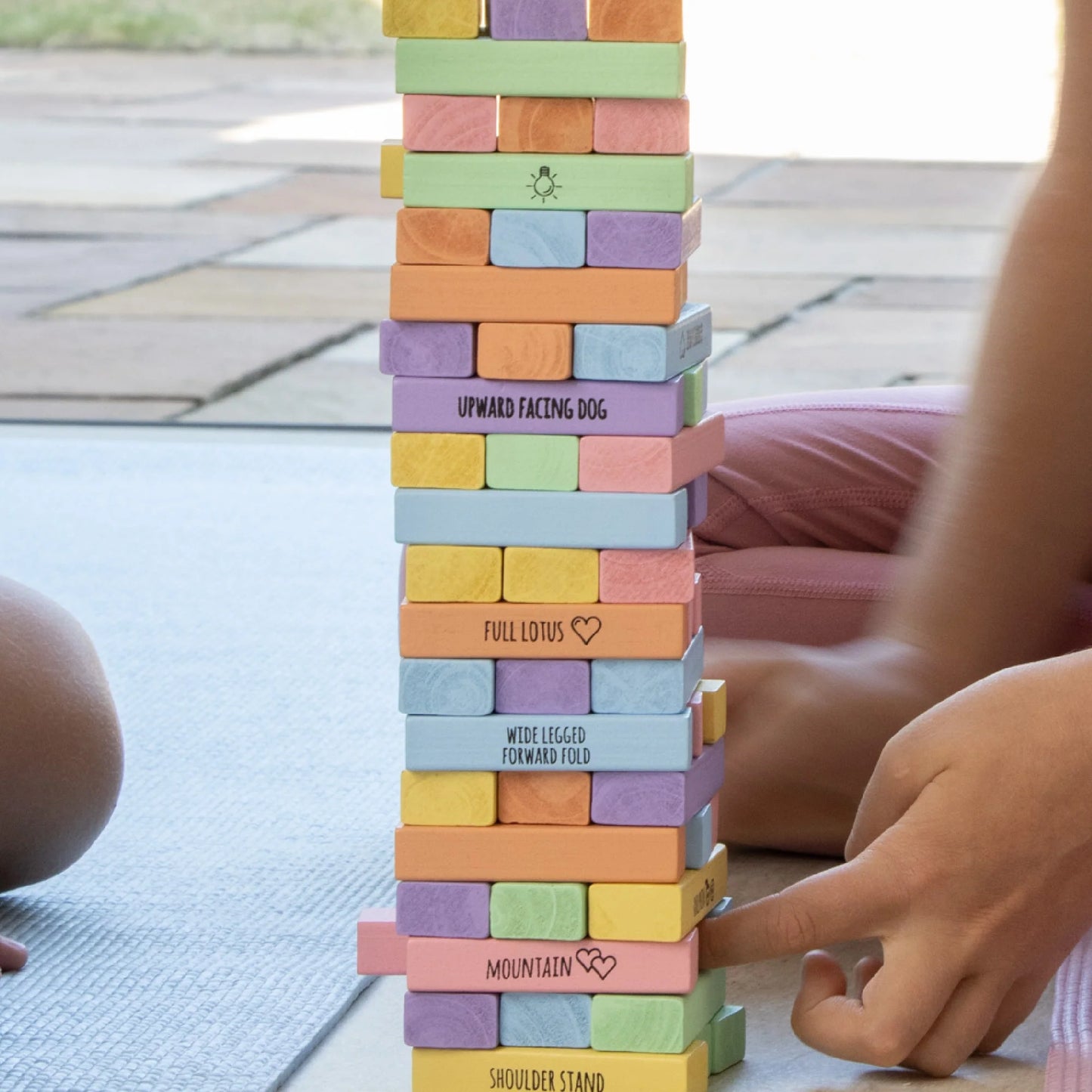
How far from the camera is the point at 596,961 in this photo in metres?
0.85

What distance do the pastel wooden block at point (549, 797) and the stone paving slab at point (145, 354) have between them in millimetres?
2107

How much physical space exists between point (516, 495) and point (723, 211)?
391 centimetres

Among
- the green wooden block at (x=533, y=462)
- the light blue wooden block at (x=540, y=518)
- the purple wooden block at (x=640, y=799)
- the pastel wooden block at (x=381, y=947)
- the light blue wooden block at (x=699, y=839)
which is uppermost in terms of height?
the green wooden block at (x=533, y=462)

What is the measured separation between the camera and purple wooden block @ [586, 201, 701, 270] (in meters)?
A: 0.79

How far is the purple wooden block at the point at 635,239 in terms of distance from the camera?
0.79 m

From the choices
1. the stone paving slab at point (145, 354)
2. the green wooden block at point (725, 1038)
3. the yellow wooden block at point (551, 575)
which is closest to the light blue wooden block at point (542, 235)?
the yellow wooden block at point (551, 575)

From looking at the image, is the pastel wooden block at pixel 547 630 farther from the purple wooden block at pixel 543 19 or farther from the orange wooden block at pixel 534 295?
the purple wooden block at pixel 543 19

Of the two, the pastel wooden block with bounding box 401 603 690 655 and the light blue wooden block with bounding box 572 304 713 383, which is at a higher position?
the light blue wooden block with bounding box 572 304 713 383

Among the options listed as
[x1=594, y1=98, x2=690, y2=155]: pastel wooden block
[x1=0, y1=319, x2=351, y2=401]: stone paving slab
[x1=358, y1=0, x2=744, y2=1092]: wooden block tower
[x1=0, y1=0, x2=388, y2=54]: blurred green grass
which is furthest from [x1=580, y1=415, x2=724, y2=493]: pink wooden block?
[x1=0, y1=0, x2=388, y2=54]: blurred green grass

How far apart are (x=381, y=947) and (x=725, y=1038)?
0.53 feet

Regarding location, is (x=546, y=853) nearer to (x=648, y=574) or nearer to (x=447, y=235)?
(x=648, y=574)

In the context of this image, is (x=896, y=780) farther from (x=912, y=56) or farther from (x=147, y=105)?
(x=912, y=56)

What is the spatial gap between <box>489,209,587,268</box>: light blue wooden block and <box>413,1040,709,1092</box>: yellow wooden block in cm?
33

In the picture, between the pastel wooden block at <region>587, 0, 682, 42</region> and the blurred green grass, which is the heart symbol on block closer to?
the pastel wooden block at <region>587, 0, 682, 42</region>
